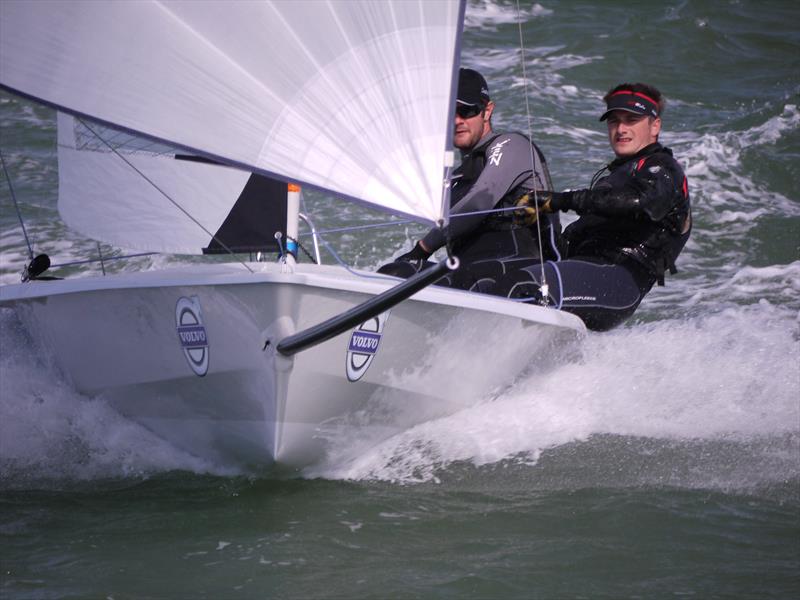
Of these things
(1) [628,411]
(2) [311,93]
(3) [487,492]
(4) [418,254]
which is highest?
(2) [311,93]

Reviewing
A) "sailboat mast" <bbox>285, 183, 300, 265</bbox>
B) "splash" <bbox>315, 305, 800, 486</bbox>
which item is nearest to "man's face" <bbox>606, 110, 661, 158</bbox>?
"splash" <bbox>315, 305, 800, 486</bbox>

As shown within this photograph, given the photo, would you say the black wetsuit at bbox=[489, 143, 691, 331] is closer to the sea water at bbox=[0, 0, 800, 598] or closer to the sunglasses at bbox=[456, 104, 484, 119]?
the sea water at bbox=[0, 0, 800, 598]

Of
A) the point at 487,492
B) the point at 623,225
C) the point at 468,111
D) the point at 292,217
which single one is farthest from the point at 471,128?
the point at 487,492

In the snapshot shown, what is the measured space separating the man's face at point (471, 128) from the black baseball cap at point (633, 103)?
0.50 meters

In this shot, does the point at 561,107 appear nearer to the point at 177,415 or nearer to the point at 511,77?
the point at 511,77

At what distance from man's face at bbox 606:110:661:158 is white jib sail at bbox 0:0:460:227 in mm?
1541

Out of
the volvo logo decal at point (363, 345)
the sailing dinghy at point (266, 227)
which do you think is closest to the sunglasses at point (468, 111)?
the sailing dinghy at point (266, 227)

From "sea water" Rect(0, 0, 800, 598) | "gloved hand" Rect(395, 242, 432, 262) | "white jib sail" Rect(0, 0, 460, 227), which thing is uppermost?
"white jib sail" Rect(0, 0, 460, 227)

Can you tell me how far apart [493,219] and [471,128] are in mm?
388

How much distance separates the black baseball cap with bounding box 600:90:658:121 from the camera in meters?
4.70

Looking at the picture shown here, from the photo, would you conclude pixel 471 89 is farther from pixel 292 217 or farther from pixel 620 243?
pixel 292 217

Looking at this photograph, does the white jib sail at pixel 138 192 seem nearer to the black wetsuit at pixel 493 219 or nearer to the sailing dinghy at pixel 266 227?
the sailing dinghy at pixel 266 227

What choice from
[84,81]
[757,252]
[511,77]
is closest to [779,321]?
[757,252]

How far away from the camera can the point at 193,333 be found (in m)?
3.88
